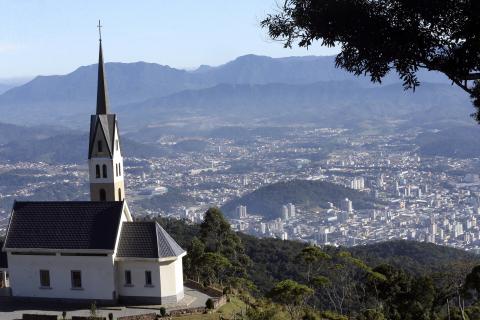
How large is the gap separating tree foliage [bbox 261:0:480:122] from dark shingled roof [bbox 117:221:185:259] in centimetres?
1738

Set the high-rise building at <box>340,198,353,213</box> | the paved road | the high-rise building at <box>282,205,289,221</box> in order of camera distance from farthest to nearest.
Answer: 1. the high-rise building at <box>340,198,353,213</box>
2. the high-rise building at <box>282,205,289,221</box>
3. the paved road

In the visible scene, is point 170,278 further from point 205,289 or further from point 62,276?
point 62,276

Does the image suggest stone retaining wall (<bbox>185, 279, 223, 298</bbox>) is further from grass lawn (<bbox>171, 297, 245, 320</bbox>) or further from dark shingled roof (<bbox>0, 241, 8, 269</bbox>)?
dark shingled roof (<bbox>0, 241, 8, 269</bbox>)

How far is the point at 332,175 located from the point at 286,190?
37.7m

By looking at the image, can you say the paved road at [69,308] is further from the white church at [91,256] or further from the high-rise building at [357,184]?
the high-rise building at [357,184]

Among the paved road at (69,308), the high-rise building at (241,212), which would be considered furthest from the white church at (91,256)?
the high-rise building at (241,212)

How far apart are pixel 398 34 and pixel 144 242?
19.2 meters

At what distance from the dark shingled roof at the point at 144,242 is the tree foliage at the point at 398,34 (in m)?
Answer: 17.4

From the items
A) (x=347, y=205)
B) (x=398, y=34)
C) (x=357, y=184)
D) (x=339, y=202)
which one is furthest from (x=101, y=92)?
(x=357, y=184)

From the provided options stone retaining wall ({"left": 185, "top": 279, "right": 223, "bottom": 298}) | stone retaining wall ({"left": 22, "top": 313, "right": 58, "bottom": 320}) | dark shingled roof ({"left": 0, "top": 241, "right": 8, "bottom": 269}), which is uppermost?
dark shingled roof ({"left": 0, "top": 241, "right": 8, "bottom": 269})

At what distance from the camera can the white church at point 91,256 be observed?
3038 cm

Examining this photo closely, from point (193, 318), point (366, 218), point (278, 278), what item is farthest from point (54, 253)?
point (366, 218)

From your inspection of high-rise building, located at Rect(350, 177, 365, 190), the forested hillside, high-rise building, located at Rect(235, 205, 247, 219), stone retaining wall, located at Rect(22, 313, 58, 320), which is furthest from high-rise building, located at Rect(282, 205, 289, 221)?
stone retaining wall, located at Rect(22, 313, 58, 320)

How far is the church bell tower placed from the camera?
1410 inches
